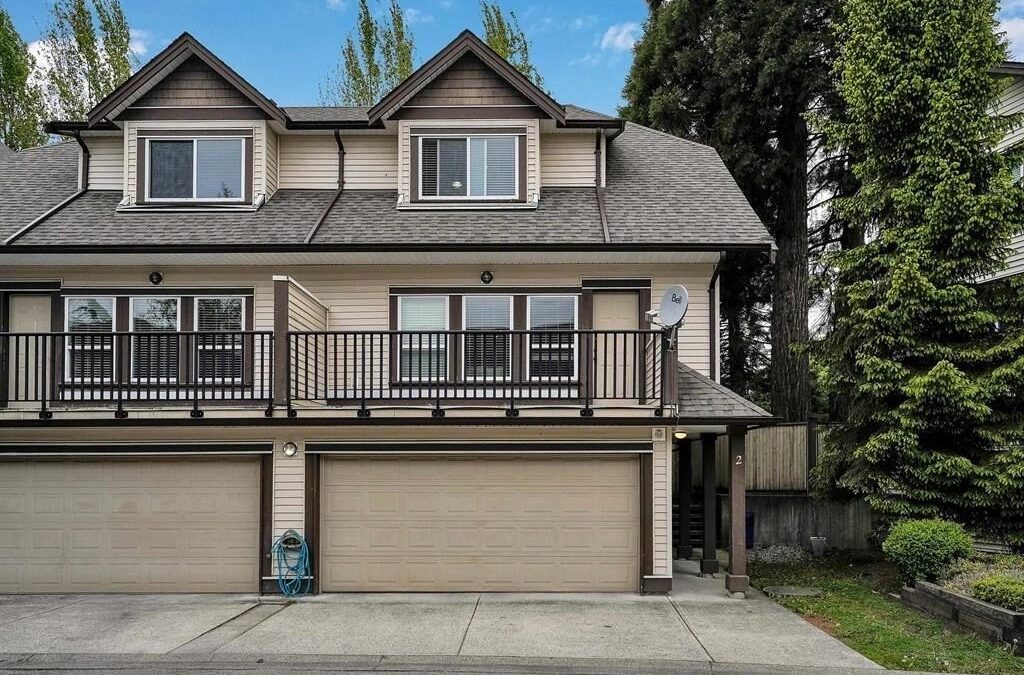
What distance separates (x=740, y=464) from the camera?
1132 cm

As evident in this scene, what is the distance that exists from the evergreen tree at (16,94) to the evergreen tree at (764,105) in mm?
17849

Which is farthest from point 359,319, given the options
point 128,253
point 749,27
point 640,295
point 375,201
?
point 749,27

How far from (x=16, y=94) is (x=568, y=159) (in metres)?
20.0

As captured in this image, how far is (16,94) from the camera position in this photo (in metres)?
25.3

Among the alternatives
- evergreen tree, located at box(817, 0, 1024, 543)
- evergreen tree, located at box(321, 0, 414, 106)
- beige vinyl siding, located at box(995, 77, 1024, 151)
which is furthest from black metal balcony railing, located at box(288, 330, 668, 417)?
evergreen tree, located at box(321, 0, 414, 106)

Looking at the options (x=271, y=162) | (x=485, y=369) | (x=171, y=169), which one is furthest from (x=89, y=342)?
(x=485, y=369)

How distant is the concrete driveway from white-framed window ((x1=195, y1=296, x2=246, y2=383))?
3.07m

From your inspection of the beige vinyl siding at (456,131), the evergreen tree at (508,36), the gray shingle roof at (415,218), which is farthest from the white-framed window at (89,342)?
the evergreen tree at (508,36)

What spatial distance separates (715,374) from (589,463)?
8.16 ft

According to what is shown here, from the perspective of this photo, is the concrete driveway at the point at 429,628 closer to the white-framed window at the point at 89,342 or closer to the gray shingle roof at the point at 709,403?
the gray shingle roof at the point at 709,403

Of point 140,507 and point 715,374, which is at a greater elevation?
point 715,374

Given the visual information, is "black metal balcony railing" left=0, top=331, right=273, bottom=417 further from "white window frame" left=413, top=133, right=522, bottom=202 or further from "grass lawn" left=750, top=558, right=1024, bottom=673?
"grass lawn" left=750, top=558, right=1024, bottom=673

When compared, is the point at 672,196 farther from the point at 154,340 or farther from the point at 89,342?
the point at 89,342

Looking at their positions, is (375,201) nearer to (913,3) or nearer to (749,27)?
(913,3)
